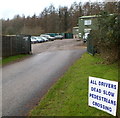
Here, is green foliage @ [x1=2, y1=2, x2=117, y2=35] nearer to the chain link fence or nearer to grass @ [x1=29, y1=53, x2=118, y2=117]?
the chain link fence

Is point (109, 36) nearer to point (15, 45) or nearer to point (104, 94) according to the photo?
point (104, 94)

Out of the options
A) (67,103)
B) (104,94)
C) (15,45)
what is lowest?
(67,103)

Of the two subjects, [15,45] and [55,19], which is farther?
[55,19]

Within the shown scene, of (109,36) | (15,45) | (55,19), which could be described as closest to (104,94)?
(109,36)

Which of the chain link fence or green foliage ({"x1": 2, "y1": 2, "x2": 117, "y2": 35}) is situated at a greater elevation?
green foliage ({"x1": 2, "y1": 2, "x2": 117, "y2": 35})

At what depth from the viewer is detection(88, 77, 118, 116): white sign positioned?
14.1 feet

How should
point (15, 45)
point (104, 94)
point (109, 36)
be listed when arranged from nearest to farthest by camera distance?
point (104, 94)
point (109, 36)
point (15, 45)

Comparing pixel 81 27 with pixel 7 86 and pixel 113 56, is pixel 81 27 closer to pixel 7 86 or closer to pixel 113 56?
pixel 113 56

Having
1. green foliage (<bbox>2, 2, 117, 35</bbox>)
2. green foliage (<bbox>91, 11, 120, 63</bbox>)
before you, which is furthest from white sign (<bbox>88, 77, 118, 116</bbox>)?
green foliage (<bbox>2, 2, 117, 35</bbox>)

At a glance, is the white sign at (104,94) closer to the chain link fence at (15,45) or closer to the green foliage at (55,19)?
the chain link fence at (15,45)

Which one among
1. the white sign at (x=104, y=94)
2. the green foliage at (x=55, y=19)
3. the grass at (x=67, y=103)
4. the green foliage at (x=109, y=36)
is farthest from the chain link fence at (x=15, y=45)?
the green foliage at (x=55, y=19)

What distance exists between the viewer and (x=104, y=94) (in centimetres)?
448

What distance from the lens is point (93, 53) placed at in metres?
16.5

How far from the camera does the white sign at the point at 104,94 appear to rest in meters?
4.30
